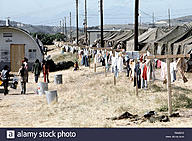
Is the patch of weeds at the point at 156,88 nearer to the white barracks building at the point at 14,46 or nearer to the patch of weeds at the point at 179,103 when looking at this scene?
the patch of weeds at the point at 179,103

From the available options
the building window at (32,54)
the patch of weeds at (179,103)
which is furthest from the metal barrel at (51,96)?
the building window at (32,54)

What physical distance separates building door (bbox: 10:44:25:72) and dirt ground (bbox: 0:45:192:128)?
12.8m

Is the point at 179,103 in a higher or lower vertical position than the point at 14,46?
lower

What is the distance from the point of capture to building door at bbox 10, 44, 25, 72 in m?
33.2

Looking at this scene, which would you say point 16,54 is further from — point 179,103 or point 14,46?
point 179,103

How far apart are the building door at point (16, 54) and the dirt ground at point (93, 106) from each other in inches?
503

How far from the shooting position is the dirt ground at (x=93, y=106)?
37.4 feet

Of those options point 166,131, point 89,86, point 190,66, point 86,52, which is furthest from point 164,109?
point 86,52

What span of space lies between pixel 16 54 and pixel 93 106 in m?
20.5

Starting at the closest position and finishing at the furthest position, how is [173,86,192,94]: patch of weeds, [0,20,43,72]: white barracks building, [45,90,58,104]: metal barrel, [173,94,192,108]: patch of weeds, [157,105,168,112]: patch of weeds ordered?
[157,105,168,112]: patch of weeds, [173,94,192,108]: patch of weeds, [45,90,58,104]: metal barrel, [173,86,192,94]: patch of weeds, [0,20,43,72]: white barracks building

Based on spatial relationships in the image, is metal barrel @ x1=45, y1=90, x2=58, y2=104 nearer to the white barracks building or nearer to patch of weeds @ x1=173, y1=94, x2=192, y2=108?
patch of weeds @ x1=173, y1=94, x2=192, y2=108

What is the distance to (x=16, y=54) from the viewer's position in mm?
33375

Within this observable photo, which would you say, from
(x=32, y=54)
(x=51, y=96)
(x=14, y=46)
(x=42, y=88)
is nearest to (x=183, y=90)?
(x=51, y=96)

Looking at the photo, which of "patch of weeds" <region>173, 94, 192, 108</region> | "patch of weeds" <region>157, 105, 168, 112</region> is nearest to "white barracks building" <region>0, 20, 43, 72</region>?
"patch of weeds" <region>173, 94, 192, 108</region>
